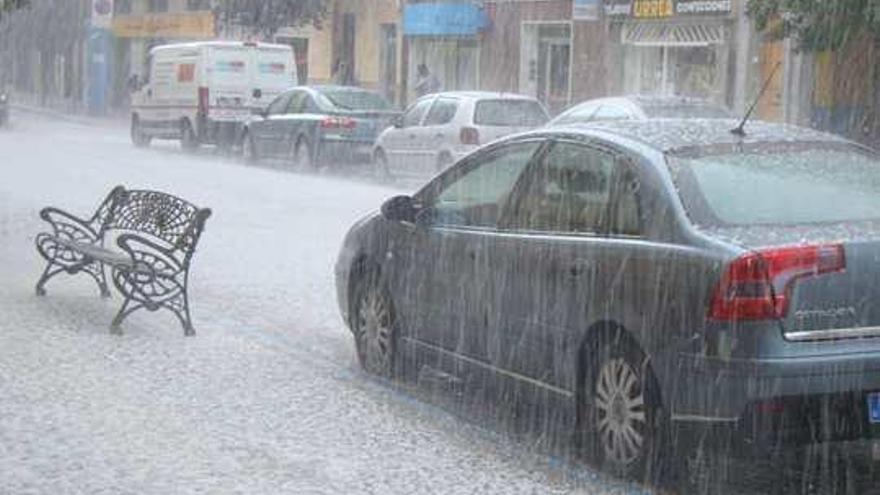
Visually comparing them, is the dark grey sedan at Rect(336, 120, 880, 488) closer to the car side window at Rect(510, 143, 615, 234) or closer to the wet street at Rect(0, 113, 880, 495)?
the car side window at Rect(510, 143, 615, 234)

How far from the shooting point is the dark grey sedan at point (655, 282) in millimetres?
5891

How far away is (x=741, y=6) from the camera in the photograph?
87.8 feet

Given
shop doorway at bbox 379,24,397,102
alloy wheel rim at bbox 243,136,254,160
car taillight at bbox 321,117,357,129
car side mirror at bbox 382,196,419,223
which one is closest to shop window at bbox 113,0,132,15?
shop doorway at bbox 379,24,397,102

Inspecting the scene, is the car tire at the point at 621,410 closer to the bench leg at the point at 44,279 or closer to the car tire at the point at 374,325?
the car tire at the point at 374,325

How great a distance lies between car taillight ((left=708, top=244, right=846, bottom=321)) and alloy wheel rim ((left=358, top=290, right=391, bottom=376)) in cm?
286

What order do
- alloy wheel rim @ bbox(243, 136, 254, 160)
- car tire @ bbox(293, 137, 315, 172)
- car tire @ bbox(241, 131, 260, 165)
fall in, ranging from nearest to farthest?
car tire @ bbox(293, 137, 315, 172) → car tire @ bbox(241, 131, 260, 165) → alloy wheel rim @ bbox(243, 136, 254, 160)

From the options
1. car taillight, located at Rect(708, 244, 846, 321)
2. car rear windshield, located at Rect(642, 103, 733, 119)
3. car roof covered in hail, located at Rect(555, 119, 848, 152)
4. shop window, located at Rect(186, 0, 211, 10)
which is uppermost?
shop window, located at Rect(186, 0, 211, 10)

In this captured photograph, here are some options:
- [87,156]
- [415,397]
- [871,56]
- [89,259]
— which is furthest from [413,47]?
[415,397]

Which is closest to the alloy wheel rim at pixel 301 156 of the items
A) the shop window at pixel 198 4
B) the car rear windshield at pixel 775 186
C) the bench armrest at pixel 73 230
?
the bench armrest at pixel 73 230

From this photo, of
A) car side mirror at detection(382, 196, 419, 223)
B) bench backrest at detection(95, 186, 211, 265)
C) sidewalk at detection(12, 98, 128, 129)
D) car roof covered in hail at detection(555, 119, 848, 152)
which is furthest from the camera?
sidewalk at detection(12, 98, 128, 129)

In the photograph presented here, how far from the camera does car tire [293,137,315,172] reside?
2652 cm

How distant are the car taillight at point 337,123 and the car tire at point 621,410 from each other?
19816 mm

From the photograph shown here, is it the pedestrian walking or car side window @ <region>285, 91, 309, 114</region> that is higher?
the pedestrian walking

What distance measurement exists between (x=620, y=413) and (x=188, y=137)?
26.5 m
